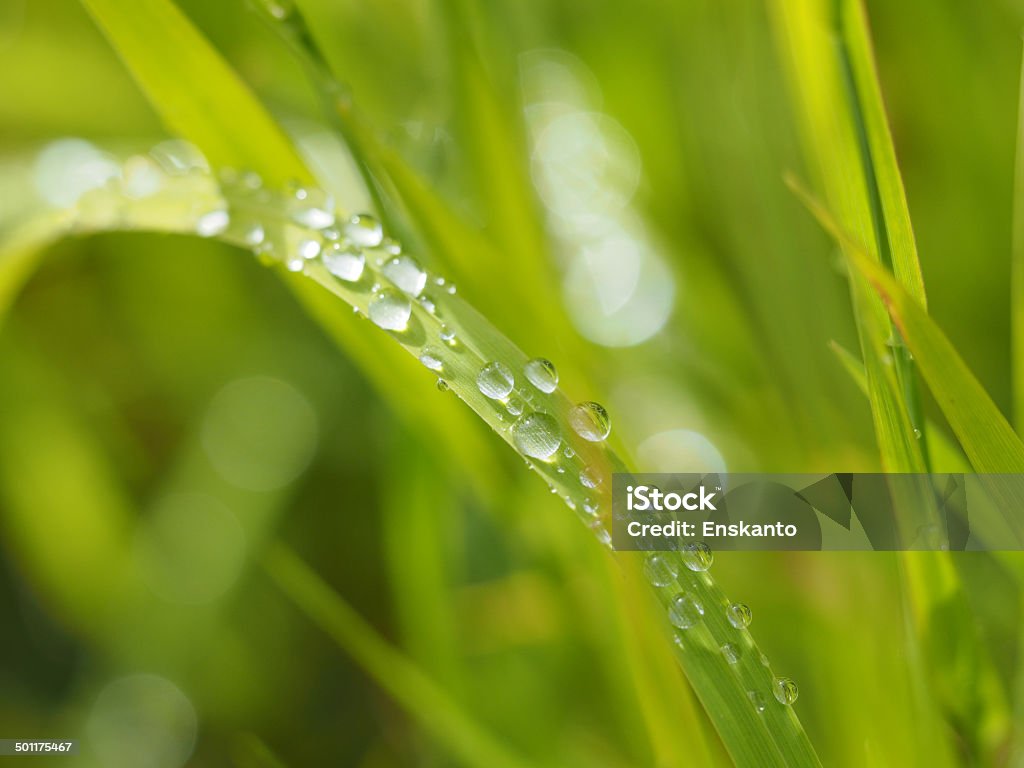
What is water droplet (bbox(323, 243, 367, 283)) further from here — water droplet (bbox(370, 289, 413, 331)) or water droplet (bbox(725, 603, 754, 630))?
water droplet (bbox(725, 603, 754, 630))

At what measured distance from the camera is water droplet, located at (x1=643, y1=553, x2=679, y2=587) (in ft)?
1.12

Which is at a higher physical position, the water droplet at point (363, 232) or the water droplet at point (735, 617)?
the water droplet at point (363, 232)

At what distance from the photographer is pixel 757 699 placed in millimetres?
339

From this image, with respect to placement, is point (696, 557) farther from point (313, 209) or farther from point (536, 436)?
point (313, 209)

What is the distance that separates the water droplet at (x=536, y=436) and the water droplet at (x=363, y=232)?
0.12 metres

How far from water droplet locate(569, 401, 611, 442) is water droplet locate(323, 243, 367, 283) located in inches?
4.7

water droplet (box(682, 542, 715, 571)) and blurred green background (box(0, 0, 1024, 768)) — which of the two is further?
blurred green background (box(0, 0, 1024, 768))

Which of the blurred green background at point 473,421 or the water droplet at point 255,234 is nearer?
the water droplet at point 255,234

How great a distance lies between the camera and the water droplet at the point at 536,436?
0.35 meters

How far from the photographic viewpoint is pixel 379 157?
0.45 meters

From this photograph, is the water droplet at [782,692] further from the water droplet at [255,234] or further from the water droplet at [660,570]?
the water droplet at [255,234]

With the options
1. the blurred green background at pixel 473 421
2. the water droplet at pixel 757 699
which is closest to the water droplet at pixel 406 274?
the blurred green background at pixel 473 421

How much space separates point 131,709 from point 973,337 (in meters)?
0.82

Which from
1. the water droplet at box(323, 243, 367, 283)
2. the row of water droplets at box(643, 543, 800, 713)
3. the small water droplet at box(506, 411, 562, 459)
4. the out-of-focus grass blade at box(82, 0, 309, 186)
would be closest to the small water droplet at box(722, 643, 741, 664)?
the row of water droplets at box(643, 543, 800, 713)
